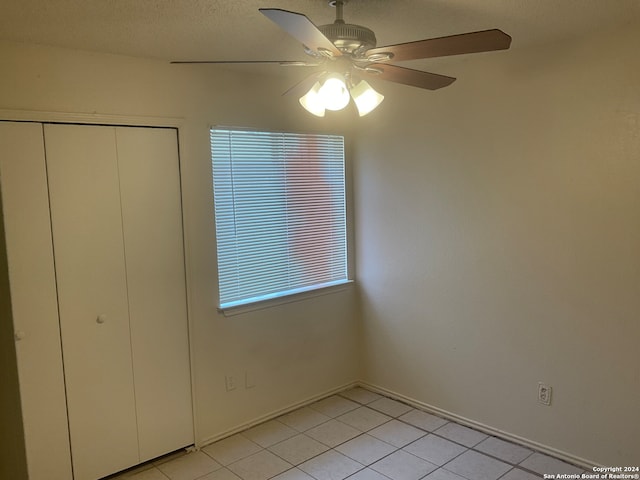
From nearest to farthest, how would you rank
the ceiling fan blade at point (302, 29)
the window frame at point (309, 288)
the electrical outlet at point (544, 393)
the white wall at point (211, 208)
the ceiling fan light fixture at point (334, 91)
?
the ceiling fan blade at point (302, 29) < the ceiling fan light fixture at point (334, 91) < the white wall at point (211, 208) < the electrical outlet at point (544, 393) < the window frame at point (309, 288)

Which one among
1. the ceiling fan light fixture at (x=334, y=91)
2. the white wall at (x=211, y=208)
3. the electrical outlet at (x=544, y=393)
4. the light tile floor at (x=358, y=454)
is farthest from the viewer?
the electrical outlet at (x=544, y=393)

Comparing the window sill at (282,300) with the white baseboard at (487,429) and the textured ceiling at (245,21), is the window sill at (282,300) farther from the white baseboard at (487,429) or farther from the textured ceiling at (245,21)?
the textured ceiling at (245,21)

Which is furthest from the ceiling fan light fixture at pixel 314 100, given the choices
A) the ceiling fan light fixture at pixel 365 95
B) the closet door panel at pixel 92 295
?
the closet door panel at pixel 92 295

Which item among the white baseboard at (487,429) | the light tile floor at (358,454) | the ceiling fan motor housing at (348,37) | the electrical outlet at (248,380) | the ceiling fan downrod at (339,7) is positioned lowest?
the light tile floor at (358,454)

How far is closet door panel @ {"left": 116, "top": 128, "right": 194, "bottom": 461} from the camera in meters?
2.80

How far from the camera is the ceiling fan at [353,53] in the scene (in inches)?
63.2

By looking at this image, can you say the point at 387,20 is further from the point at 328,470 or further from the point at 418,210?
the point at 328,470

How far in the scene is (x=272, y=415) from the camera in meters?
3.53

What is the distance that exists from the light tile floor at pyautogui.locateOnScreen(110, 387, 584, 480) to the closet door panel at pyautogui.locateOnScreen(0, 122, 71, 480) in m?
0.49

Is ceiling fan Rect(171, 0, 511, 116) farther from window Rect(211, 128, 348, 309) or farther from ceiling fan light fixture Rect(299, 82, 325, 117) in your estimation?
window Rect(211, 128, 348, 309)

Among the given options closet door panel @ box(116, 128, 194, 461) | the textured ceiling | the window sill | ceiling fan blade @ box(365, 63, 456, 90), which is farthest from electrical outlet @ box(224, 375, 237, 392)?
ceiling fan blade @ box(365, 63, 456, 90)

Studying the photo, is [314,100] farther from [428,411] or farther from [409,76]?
[428,411]

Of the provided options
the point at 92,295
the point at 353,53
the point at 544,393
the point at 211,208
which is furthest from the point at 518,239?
the point at 92,295

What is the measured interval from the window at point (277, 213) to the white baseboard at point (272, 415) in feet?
2.84
